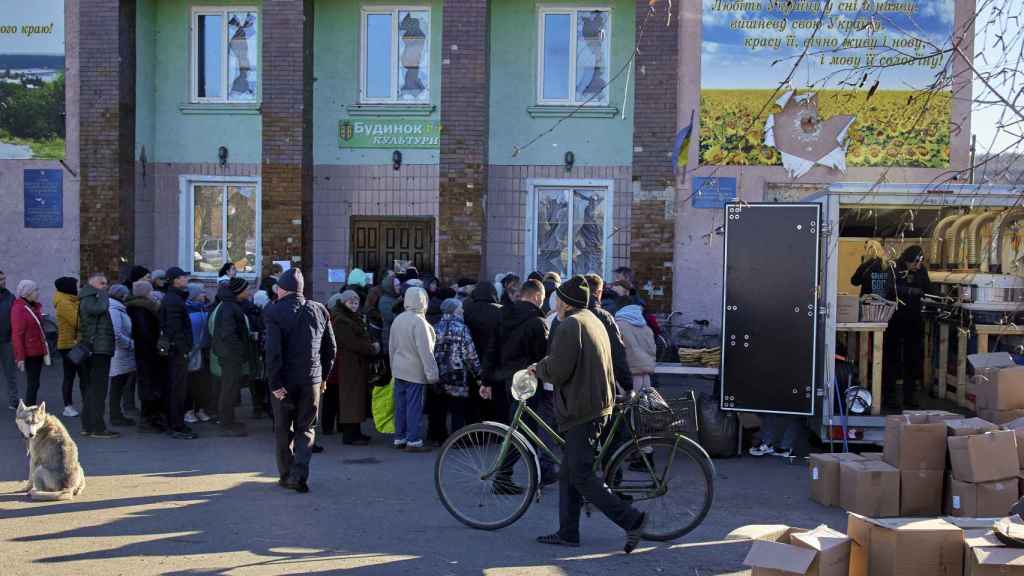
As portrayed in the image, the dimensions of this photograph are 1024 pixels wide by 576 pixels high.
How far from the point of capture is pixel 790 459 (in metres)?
10.4

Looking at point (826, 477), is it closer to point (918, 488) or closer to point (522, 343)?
point (918, 488)

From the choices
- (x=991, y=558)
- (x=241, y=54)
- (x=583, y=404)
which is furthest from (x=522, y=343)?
(x=241, y=54)

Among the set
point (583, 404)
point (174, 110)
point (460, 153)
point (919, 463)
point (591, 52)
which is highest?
point (591, 52)

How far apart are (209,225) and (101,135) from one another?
7.71ft

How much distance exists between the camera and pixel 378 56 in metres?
17.5

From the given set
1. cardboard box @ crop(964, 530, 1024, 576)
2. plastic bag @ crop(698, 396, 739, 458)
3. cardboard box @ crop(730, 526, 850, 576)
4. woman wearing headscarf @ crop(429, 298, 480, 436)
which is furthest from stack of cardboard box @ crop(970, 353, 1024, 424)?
woman wearing headscarf @ crop(429, 298, 480, 436)

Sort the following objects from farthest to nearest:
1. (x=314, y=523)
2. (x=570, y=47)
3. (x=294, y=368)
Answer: (x=570, y=47)
(x=294, y=368)
(x=314, y=523)

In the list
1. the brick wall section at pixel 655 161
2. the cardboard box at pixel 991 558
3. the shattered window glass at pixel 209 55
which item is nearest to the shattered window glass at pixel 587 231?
the brick wall section at pixel 655 161

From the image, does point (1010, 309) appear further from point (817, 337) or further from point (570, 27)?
point (570, 27)

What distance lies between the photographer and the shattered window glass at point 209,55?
17.8m

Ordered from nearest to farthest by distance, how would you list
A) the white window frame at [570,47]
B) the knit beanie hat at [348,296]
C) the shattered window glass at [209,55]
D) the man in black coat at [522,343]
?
the man in black coat at [522,343], the knit beanie hat at [348,296], the white window frame at [570,47], the shattered window glass at [209,55]

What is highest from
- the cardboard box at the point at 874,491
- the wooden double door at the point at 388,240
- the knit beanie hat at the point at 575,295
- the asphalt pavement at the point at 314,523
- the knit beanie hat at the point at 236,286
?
the wooden double door at the point at 388,240

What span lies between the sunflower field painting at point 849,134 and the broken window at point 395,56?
4.93 metres

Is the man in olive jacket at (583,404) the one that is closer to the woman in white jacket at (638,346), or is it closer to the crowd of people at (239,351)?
the crowd of people at (239,351)
